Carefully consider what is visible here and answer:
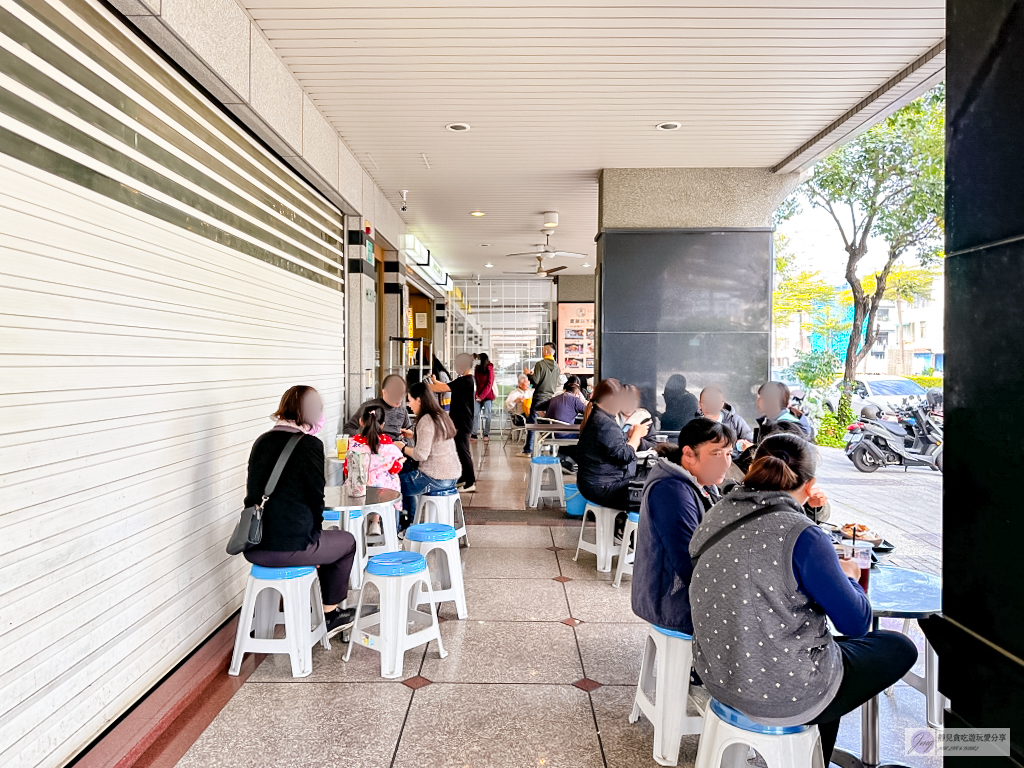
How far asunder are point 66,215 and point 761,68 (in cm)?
Answer: 401

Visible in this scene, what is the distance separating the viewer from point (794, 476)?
6.88ft

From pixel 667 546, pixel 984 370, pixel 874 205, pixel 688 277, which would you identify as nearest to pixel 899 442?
pixel 874 205

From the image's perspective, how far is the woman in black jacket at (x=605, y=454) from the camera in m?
4.81

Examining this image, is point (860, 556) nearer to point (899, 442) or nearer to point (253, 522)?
point (253, 522)

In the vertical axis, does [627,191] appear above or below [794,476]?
above

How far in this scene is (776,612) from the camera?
6.40ft

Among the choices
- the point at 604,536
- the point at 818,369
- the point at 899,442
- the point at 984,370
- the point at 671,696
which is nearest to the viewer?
the point at 984,370

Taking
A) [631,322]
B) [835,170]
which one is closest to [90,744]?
[631,322]

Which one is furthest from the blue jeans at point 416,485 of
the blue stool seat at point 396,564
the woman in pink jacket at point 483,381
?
the woman in pink jacket at point 483,381

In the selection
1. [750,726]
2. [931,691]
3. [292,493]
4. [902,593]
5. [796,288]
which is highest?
[796,288]

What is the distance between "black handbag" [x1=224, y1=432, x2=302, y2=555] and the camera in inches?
120

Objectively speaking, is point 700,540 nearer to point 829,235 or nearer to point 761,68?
point 761,68

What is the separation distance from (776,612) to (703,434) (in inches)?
40.7

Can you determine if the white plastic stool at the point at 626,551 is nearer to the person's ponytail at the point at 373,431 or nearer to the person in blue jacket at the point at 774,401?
the person in blue jacket at the point at 774,401
